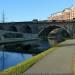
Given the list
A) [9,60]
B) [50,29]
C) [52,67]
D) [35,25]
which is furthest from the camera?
[35,25]

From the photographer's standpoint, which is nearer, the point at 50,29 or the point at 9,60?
the point at 9,60

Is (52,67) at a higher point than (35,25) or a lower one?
lower

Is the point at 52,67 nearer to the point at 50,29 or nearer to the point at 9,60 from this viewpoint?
the point at 9,60

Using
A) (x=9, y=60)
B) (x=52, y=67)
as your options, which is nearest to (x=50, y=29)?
(x=9, y=60)

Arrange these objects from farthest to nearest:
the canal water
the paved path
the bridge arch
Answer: the bridge arch < the canal water < the paved path

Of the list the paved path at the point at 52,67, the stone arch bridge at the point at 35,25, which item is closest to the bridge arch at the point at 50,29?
the stone arch bridge at the point at 35,25

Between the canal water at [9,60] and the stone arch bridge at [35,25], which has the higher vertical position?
the stone arch bridge at [35,25]

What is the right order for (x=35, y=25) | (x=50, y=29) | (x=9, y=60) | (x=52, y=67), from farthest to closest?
1. (x=35, y=25)
2. (x=50, y=29)
3. (x=9, y=60)
4. (x=52, y=67)

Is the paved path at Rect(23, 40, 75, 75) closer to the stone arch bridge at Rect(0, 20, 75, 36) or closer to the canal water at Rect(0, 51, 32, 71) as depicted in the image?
the canal water at Rect(0, 51, 32, 71)

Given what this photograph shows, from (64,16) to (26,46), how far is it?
118984 mm

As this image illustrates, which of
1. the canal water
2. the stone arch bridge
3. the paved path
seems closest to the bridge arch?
the stone arch bridge

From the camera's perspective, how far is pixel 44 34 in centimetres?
10125

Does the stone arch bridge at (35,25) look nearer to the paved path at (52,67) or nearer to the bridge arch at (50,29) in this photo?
the bridge arch at (50,29)

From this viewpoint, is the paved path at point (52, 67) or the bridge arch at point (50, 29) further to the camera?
the bridge arch at point (50, 29)
